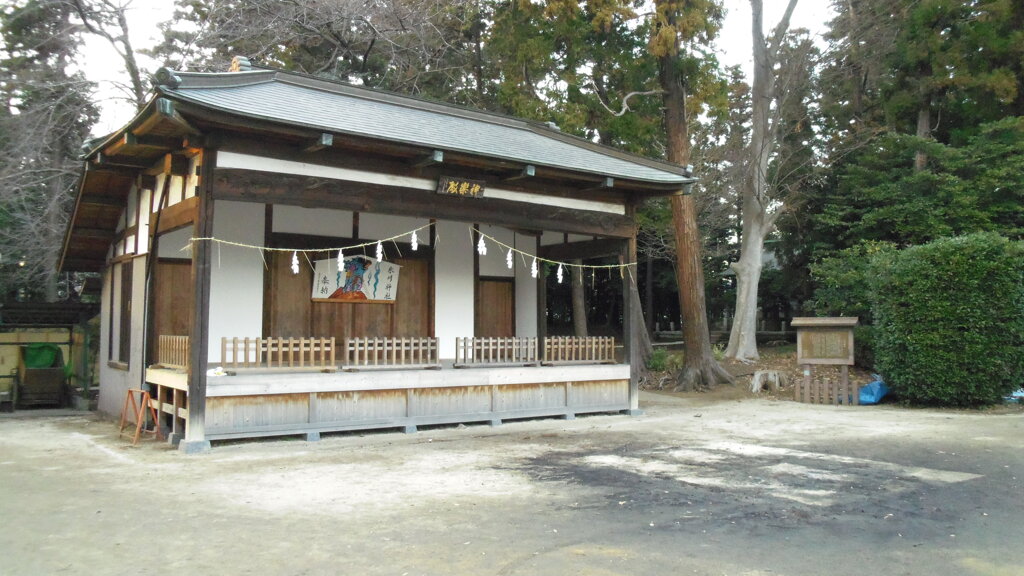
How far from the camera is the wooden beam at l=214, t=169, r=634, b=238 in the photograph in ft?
31.0

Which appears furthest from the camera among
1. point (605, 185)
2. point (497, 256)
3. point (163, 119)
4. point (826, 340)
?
point (826, 340)

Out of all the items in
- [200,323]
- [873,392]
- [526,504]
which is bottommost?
[526,504]

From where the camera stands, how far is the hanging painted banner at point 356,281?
39.2 ft

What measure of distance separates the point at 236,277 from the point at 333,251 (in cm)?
168

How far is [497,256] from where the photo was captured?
14.6 m

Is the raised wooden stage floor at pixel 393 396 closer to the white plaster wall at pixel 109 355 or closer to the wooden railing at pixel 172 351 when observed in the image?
the wooden railing at pixel 172 351

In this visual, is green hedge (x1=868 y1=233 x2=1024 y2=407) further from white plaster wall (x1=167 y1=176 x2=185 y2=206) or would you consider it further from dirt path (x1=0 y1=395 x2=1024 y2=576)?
white plaster wall (x1=167 y1=176 x2=185 y2=206)

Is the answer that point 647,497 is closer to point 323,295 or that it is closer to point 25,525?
point 25,525

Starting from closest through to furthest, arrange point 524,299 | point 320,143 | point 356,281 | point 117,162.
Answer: point 320,143
point 117,162
point 356,281
point 524,299

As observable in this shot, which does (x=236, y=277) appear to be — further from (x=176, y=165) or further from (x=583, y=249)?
(x=583, y=249)

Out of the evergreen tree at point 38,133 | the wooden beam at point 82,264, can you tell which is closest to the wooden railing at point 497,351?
the wooden beam at point 82,264

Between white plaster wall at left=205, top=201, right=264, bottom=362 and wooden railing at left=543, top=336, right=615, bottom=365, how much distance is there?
4.96 metres

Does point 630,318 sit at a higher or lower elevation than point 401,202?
lower

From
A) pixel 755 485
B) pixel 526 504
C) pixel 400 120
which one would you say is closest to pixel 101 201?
pixel 400 120
